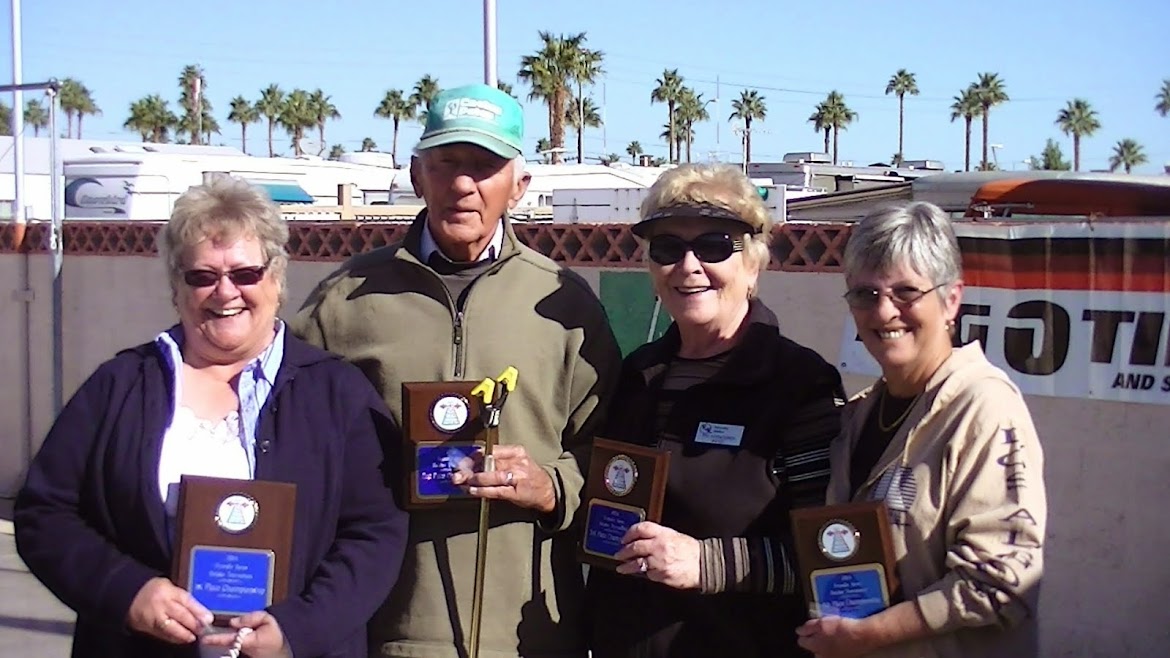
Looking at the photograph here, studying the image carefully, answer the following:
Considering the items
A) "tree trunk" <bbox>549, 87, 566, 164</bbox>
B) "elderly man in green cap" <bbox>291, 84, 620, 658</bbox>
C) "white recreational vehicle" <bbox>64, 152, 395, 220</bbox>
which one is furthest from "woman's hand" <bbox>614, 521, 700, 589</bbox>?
"tree trunk" <bbox>549, 87, 566, 164</bbox>

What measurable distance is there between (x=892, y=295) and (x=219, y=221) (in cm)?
138

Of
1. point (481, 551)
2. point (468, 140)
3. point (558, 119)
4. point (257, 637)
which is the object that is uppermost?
point (558, 119)

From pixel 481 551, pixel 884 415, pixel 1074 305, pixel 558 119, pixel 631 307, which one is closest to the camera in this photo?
pixel 884 415

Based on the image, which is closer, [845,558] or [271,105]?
[845,558]

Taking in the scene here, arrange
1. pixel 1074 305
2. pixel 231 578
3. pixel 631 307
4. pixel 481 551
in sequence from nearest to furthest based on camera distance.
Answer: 1. pixel 231 578
2. pixel 481 551
3. pixel 1074 305
4. pixel 631 307

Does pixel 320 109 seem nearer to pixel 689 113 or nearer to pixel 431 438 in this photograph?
pixel 689 113

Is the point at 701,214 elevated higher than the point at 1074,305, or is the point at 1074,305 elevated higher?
the point at 701,214

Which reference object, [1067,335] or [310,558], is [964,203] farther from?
[310,558]

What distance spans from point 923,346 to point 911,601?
493 mm

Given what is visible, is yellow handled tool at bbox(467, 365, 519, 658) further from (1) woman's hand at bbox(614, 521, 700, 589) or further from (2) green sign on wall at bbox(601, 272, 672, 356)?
(2) green sign on wall at bbox(601, 272, 672, 356)

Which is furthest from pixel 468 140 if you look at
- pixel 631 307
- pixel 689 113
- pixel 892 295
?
pixel 689 113

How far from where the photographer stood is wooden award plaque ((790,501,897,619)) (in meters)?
2.39

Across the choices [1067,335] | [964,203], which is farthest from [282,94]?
[1067,335]

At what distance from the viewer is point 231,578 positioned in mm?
2533
